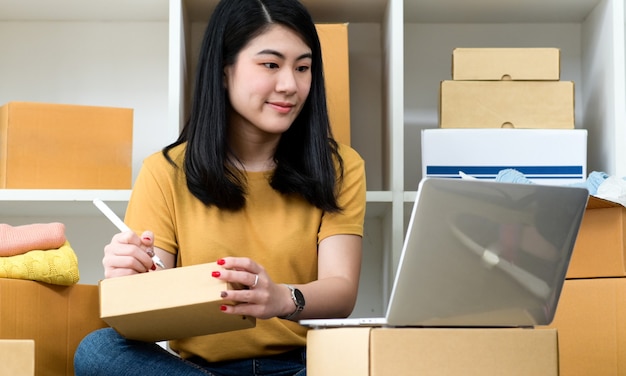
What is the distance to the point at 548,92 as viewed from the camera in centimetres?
195

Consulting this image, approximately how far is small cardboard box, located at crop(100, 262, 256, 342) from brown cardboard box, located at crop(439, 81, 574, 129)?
858 mm

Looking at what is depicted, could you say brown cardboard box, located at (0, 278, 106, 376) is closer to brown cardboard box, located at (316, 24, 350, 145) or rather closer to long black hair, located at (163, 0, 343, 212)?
long black hair, located at (163, 0, 343, 212)

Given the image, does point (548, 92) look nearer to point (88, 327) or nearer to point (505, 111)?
point (505, 111)

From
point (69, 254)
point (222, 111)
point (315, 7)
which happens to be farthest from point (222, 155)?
point (315, 7)

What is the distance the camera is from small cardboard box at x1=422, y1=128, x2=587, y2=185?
191cm

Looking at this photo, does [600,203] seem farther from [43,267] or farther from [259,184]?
[43,267]

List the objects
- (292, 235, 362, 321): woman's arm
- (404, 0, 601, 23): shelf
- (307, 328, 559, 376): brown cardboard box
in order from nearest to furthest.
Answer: (307, 328, 559, 376): brown cardboard box, (292, 235, 362, 321): woman's arm, (404, 0, 601, 23): shelf

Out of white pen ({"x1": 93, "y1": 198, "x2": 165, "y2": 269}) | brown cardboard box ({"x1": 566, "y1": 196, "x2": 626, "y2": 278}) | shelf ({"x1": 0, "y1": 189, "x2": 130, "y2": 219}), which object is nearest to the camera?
white pen ({"x1": 93, "y1": 198, "x2": 165, "y2": 269})

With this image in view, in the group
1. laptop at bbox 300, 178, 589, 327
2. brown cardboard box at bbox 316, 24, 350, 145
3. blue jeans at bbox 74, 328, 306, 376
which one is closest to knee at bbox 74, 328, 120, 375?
blue jeans at bbox 74, 328, 306, 376

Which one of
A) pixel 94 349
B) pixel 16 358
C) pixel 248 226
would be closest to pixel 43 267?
pixel 94 349

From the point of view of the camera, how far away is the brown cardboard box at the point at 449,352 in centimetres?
104

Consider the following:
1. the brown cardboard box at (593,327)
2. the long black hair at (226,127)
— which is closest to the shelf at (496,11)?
the long black hair at (226,127)

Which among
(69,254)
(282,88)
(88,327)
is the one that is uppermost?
(282,88)

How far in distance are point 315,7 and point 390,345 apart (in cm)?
117
